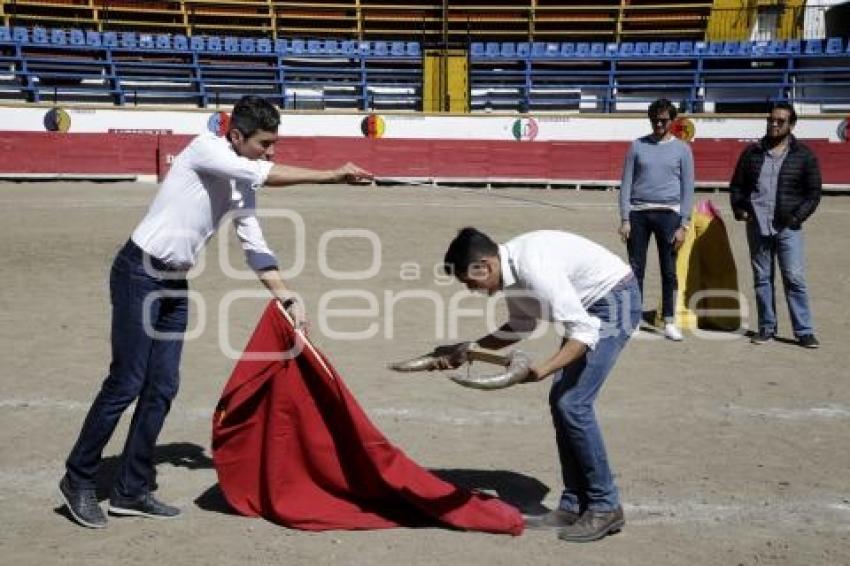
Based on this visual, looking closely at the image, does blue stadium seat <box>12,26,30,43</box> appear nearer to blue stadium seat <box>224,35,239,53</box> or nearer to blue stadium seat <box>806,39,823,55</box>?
blue stadium seat <box>224,35,239,53</box>

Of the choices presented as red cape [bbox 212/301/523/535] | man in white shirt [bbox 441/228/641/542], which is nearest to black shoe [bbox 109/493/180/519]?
red cape [bbox 212/301/523/535]

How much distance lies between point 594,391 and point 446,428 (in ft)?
5.15

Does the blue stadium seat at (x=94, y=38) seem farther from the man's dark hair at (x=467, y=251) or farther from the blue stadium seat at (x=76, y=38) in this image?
the man's dark hair at (x=467, y=251)

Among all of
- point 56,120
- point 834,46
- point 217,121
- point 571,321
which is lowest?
point 571,321

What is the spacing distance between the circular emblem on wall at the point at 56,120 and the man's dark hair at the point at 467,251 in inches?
724

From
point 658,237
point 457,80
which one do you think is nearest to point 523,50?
point 457,80

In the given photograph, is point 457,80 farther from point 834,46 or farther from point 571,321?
point 571,321

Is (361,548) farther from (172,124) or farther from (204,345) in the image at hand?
(172,124)

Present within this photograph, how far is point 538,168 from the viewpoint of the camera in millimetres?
19844

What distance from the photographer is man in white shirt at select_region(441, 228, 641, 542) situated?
340cm

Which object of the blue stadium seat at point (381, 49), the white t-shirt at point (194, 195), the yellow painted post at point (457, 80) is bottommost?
the white t-shirt at point (194, 195)

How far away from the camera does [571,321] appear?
3.39m

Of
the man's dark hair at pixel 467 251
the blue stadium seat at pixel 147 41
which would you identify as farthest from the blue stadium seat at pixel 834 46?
the man's dark hair at pixel 467 251

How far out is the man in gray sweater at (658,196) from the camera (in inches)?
279
